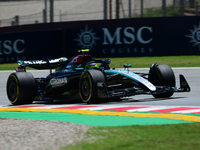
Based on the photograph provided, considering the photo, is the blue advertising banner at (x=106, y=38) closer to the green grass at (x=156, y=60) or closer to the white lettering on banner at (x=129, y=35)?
the white lettering on banner at (x=129, y=35)

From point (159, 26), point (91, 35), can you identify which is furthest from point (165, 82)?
point (91, 35)

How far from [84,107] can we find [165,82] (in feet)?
7.13

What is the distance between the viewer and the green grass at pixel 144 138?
4633 mm

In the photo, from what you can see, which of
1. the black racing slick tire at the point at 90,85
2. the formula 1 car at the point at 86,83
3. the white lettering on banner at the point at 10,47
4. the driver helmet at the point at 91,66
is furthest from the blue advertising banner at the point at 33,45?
the black racing slick tire at the point at 90,85

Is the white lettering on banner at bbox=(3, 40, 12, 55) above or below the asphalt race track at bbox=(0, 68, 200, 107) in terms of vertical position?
above

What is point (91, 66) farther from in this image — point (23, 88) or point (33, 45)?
point (33, 45)

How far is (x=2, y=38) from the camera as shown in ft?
81.4

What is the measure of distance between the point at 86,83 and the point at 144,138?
411cm

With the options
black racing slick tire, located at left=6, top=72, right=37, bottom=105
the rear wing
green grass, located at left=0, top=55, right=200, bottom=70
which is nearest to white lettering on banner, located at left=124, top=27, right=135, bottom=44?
green grass, located at left=0, top=55, right=200, bottom=70

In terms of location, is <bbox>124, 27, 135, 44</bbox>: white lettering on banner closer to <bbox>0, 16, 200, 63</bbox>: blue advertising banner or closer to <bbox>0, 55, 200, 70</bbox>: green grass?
<bbox>0, 16, 200, 63</bbox>: blue advertising banner

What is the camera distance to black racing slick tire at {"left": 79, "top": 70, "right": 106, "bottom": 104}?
345 inches

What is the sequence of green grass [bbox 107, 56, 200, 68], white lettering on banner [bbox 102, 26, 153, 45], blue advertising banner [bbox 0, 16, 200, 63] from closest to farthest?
green grass [bbox 107, 56, 200, 68] → blue advertising banner [bbox 0, 16, 200, 63] → white lettering on banner [bbox 102, 26, 153, 45]

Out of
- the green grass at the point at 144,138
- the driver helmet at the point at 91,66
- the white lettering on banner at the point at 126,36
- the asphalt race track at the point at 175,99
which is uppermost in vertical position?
the white lettering on banner at the point at 126,36

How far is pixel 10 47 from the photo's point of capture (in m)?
24.5
